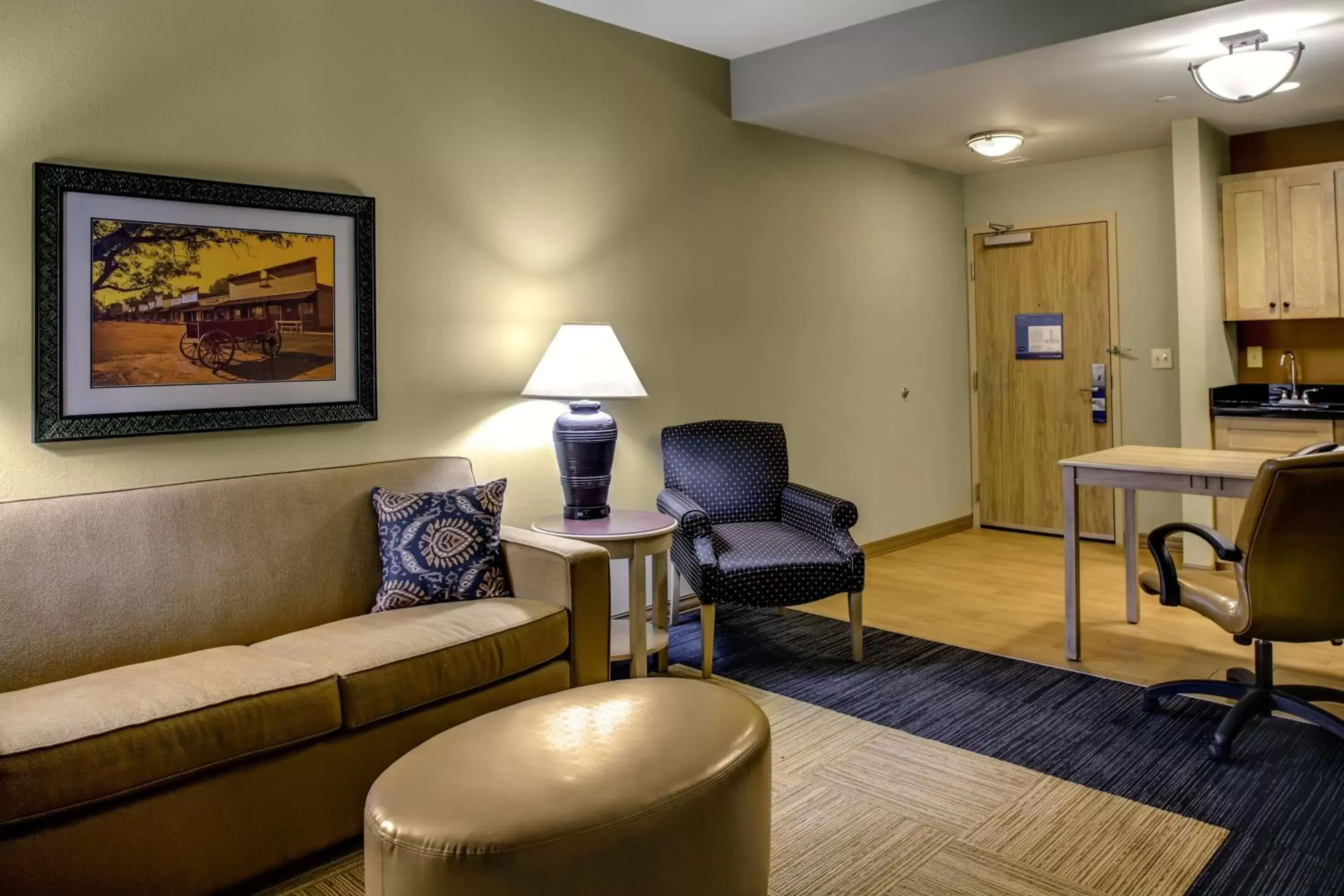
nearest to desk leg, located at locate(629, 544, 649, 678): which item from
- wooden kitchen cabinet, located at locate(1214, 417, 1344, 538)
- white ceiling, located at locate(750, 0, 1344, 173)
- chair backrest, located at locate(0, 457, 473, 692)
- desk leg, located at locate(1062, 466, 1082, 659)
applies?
chair backrest, located at locate(0, 457, 473, 692)

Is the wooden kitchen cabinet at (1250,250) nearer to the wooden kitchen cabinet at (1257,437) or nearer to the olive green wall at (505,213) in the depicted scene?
the wooden kitchen cabinet at (1257,437)

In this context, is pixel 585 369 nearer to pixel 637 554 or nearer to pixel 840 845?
pixel 637 554

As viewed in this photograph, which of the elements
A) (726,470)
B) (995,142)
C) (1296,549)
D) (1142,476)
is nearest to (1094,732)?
(1296,549)

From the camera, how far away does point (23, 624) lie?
7.52 ft

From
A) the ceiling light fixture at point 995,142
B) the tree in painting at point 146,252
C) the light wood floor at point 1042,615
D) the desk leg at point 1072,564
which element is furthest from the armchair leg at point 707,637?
the ceiling light fixture at point 995,142

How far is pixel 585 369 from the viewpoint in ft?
11.2

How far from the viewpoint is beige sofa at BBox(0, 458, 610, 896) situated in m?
1.90

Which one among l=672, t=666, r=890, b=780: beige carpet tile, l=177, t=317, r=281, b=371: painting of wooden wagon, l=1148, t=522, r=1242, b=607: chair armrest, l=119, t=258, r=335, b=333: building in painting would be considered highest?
l=119, t=258, r=335, b=333: building in painting

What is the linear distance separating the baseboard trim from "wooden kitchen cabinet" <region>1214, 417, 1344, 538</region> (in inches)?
62.0

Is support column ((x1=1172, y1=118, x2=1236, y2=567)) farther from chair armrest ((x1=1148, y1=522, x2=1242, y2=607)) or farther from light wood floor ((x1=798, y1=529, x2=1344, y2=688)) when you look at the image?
chair armrest ((x1=1148, y1=522, x2=1242, y2=607))

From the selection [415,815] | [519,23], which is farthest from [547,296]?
[415,815]

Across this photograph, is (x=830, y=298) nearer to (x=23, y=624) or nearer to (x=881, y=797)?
(x=881, y=797)

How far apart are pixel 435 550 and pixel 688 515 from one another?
1.03 meters

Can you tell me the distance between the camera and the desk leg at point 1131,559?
12.9 feet
